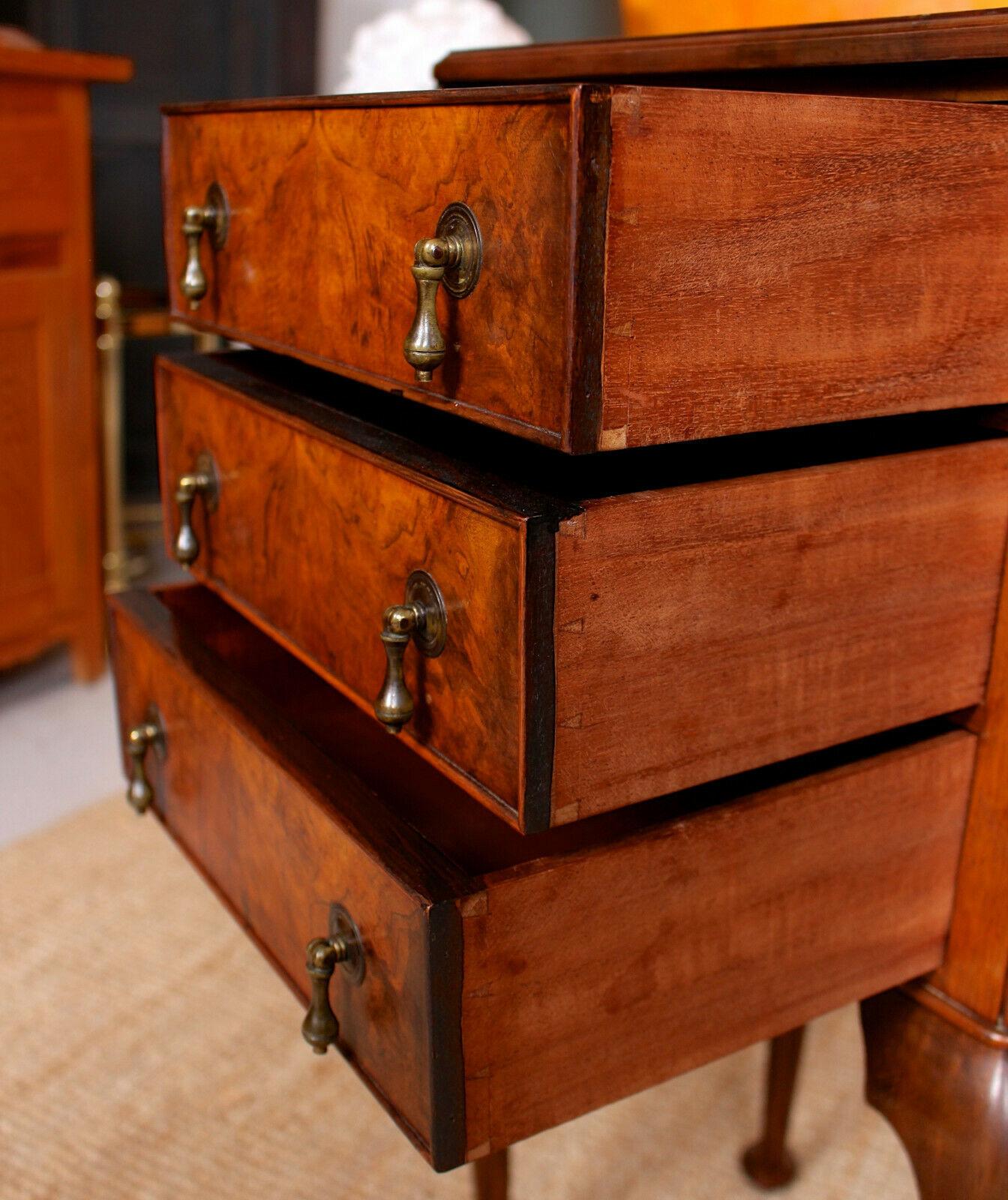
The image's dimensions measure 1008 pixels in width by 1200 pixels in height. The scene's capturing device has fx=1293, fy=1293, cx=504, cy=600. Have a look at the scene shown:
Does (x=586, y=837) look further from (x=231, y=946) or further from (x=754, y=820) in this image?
(x=231, y=946)

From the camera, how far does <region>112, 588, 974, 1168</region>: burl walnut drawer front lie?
0.50 metres

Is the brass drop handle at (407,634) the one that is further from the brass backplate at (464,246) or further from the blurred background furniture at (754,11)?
the blurred background furniture at (754,11)

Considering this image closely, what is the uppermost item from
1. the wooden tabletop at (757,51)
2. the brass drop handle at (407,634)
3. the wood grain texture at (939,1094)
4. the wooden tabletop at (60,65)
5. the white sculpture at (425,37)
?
the white sculpture at (425,37)

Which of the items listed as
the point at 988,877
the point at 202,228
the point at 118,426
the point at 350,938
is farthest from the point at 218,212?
the point at 118,426

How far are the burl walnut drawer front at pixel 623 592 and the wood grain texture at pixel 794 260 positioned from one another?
3cm

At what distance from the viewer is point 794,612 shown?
0.52 meters

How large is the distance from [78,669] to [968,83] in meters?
1.48

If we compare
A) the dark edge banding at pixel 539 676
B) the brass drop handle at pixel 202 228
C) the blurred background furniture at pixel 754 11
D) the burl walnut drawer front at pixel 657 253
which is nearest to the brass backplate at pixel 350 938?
the dark edge banding at pixel 539 676

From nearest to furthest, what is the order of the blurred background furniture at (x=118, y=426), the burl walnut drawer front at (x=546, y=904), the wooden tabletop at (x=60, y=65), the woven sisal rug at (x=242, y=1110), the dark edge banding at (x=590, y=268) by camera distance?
the dark edge banding at (x=590, y=268), the burl walnut drawer front at (x=546, y=904), the woven sisal rug at (x=242, y=1110), the wooden tabletop at (x=60, y=65), the blurred background furniture at (x=118, y=426)

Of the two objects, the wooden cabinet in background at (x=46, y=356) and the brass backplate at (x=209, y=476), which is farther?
the wooden cabinet in background at (x=46, y=356)

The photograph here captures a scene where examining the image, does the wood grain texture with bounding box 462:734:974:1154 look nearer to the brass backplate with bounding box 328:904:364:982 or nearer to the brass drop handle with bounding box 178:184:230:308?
the brass backplate with bounding box 328:904:364:982

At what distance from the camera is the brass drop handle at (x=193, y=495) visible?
2.35 feet

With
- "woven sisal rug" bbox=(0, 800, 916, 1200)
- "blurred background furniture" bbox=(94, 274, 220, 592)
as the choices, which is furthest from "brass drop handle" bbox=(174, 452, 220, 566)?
"blurred background furniture" bbox=(94, 274, 220, 592)

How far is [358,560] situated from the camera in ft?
1.85
